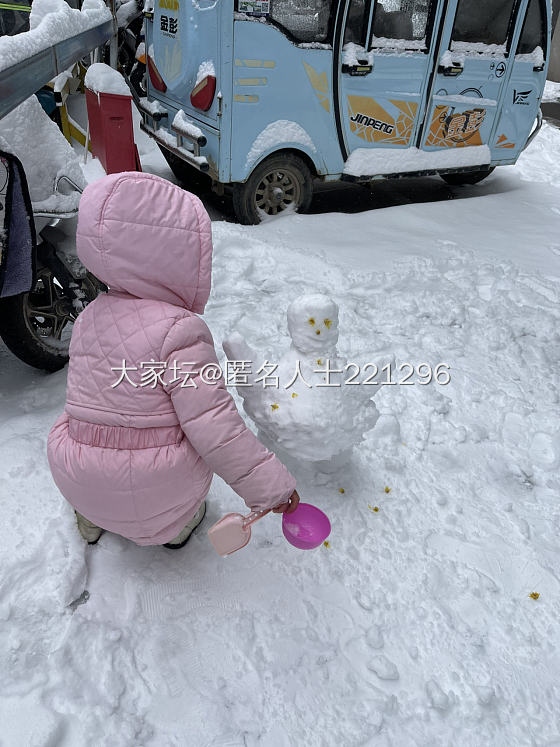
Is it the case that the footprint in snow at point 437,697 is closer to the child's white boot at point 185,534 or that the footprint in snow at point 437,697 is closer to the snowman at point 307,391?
the snowman at point 307,391

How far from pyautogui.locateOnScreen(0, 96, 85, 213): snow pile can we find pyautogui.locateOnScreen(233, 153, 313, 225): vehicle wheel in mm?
2483

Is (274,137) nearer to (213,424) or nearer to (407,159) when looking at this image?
(407,159)

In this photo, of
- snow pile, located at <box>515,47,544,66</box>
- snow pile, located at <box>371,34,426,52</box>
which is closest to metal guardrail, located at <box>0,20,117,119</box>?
snow pile, located at <box>371,34,426,52</box>

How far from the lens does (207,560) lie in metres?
1.92

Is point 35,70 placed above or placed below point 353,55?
above

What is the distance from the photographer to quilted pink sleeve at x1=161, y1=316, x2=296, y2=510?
143 cm

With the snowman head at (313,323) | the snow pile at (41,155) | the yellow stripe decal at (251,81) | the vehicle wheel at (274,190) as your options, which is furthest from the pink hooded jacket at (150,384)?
the vehicle wheel at (274,190)

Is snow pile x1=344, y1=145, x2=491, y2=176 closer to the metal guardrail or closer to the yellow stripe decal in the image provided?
the yellow stripe decal

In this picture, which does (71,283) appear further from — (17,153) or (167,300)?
(167,300)

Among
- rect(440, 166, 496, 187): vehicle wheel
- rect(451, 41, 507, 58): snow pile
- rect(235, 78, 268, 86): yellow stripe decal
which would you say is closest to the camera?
rect(235, 78, 268, 86): yellow stripe decal

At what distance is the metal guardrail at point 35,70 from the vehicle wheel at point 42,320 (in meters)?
0.75

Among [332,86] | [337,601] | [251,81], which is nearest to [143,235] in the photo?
[337,601]

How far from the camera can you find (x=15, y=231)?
2076mm

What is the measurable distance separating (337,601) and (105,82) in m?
3.71
